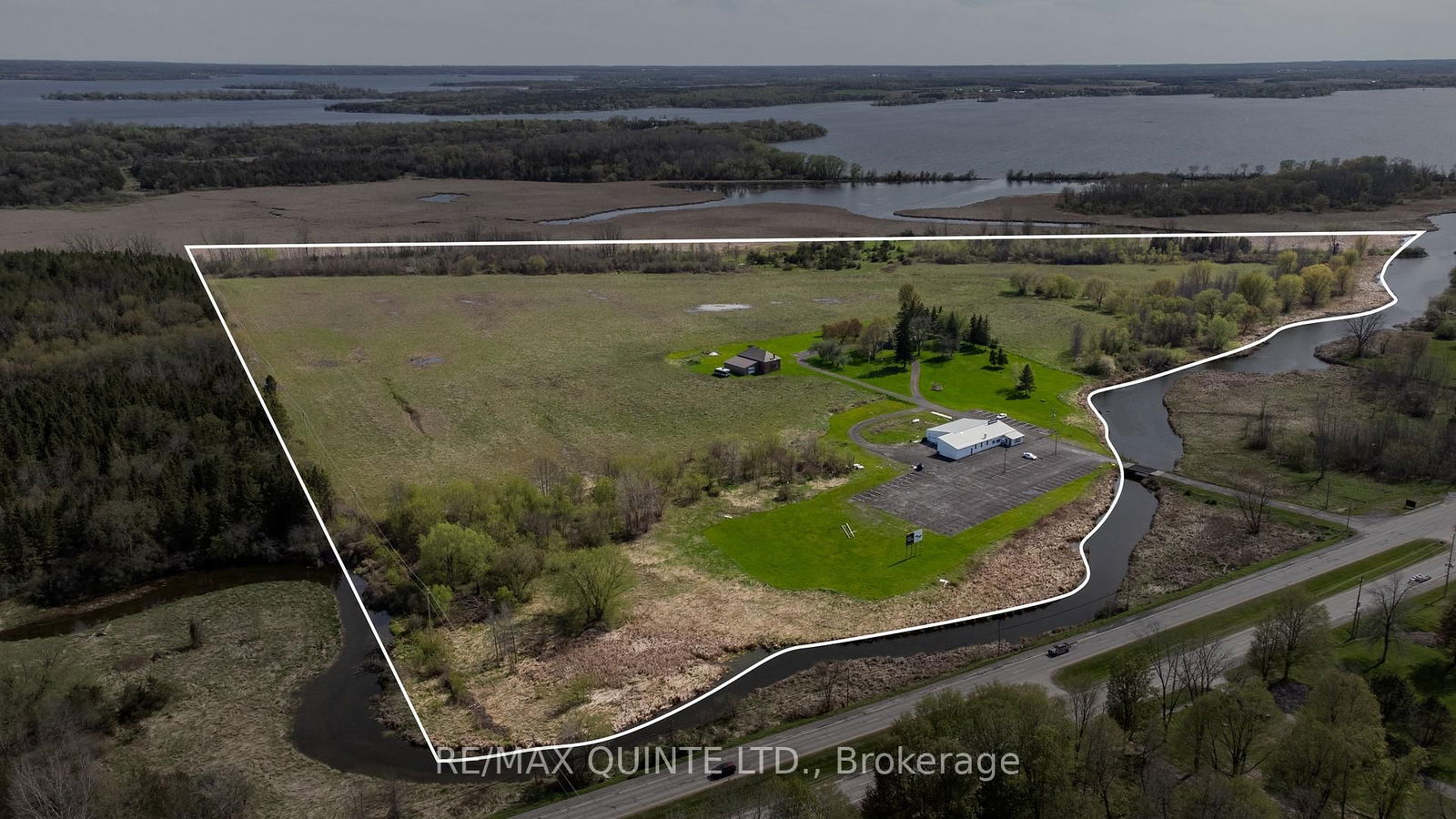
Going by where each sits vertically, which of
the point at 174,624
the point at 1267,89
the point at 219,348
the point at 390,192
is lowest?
the point at 174,624

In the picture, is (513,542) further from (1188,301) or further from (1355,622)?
(1188,301)

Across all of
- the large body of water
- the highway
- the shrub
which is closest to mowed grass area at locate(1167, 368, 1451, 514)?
the highway

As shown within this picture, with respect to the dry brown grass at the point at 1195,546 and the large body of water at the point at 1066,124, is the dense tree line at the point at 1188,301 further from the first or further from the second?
the large body of water at the point at 1066,124

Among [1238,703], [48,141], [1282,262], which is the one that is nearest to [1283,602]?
[1238,703]

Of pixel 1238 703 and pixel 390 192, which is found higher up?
pixel 390 192

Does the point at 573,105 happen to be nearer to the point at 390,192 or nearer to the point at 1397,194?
the point at 390,192

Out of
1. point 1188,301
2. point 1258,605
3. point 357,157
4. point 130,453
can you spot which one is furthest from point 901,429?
point 357,157

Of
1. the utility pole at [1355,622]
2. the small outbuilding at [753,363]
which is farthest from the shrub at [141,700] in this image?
the utility pole at [1355,622]
